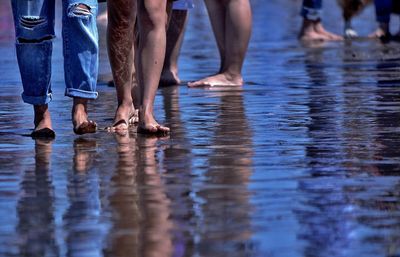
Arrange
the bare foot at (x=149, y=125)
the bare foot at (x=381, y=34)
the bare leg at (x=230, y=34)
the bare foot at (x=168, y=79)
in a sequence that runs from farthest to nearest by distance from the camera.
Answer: the bare foot at (x=381, y=34) < the bare foot at (x=168, y=79) < the bare leg at (x=230, y=34) < the bare foot at (x=149, y=125)

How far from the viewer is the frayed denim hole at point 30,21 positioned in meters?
7.69

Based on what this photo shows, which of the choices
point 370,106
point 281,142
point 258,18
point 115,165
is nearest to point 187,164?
point 115,165

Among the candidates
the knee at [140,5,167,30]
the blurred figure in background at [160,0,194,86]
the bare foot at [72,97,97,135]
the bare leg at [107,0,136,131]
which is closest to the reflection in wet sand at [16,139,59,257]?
the bare foot at [72,97,97,135]

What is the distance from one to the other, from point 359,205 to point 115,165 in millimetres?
1529

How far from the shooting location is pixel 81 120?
781cm

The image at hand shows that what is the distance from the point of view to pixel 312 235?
4.82 metres

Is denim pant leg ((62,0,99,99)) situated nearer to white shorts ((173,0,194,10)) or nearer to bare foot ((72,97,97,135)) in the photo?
bare foot ((72,97,97,135))

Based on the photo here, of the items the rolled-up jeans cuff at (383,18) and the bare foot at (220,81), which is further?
the rolled-up jeans cuff at (383,18)

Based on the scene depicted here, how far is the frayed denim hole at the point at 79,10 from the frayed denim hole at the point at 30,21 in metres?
0.17

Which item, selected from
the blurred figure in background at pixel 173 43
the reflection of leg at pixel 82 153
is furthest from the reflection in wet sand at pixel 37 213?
the blurred figure in background at pixel 173 43

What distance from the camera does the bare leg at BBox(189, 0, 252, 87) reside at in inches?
418

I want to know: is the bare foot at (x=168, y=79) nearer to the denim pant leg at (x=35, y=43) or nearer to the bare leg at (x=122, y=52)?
the bare leg at (x=122, y=52)

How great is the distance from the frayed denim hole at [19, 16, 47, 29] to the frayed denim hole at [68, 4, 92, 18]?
17 centimetres

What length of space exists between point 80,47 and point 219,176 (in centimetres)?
181
